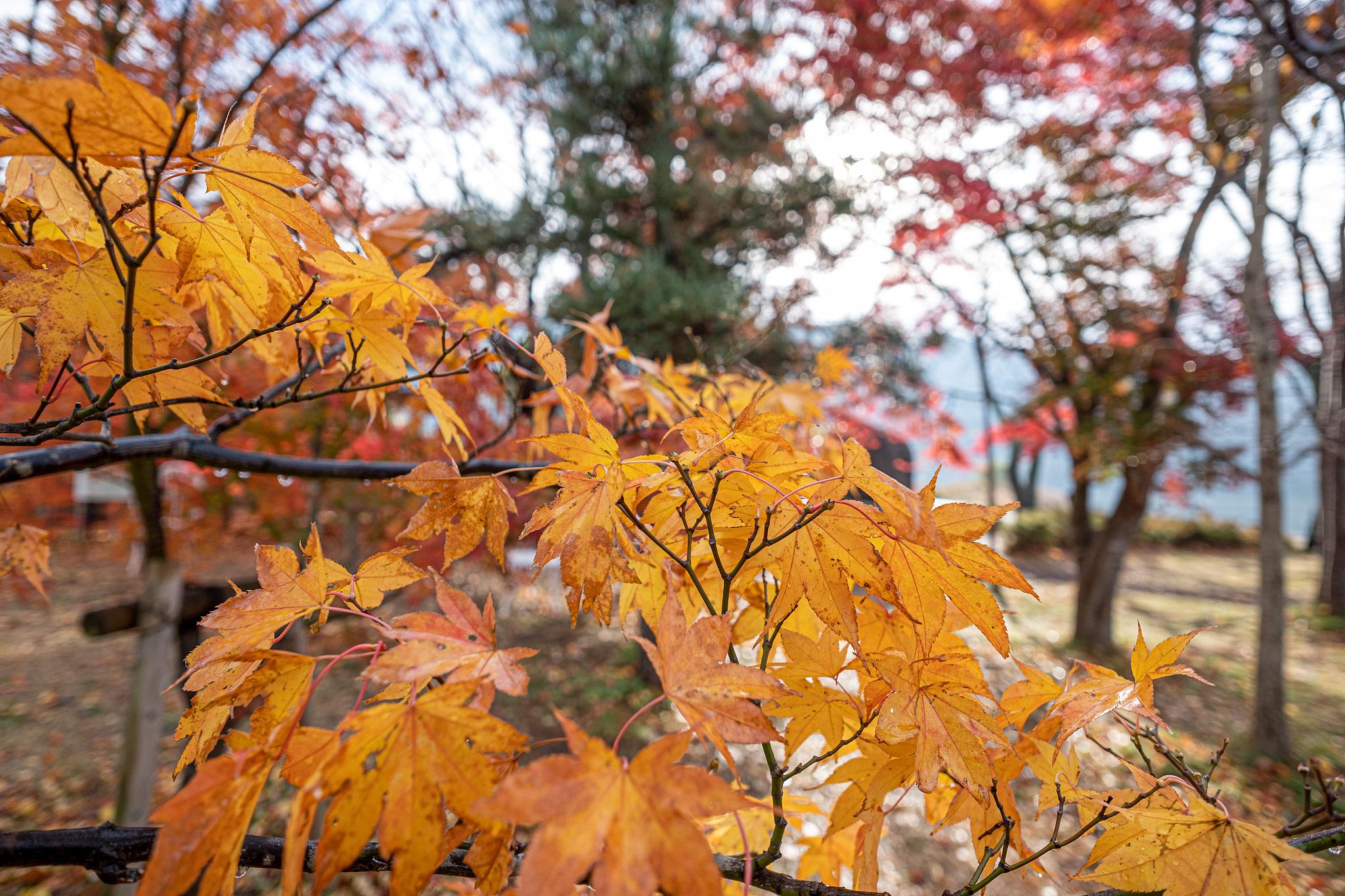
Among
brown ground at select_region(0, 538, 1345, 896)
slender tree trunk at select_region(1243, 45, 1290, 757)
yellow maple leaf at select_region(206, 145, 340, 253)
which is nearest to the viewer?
yellow maple leaf at select_region(206, 145, 340, 253)

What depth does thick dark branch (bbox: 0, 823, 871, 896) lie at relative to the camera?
612 millimetres

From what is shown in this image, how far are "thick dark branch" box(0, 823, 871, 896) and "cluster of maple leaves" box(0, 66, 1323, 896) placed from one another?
43 millimetres

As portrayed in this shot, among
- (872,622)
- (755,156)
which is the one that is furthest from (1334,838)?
(755,156)

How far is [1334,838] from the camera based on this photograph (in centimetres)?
66

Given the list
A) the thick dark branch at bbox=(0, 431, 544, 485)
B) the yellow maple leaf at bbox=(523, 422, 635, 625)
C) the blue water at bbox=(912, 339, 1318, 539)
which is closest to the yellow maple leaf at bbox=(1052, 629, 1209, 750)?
the yellow maple leaf at bbox=(523, 422, 635, 625)

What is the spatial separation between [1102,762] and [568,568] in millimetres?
5224

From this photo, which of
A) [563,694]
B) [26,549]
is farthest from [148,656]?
[563,694]

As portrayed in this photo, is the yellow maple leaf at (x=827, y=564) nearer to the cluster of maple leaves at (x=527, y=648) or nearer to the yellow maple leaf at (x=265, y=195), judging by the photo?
the cluster of maple leaves at (x=527, y=648)

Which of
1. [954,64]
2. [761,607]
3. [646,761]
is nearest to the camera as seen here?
[646,761]

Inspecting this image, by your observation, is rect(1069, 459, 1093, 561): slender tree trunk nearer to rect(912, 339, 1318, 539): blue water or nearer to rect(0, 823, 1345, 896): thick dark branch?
rect(912, 339, 1318, 539): blue water

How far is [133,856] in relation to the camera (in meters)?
0.63

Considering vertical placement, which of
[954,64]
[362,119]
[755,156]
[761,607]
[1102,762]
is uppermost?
[954,64]

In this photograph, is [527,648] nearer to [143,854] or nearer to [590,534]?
[590,534]

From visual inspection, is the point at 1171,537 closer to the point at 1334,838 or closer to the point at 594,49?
the point at 594,49
